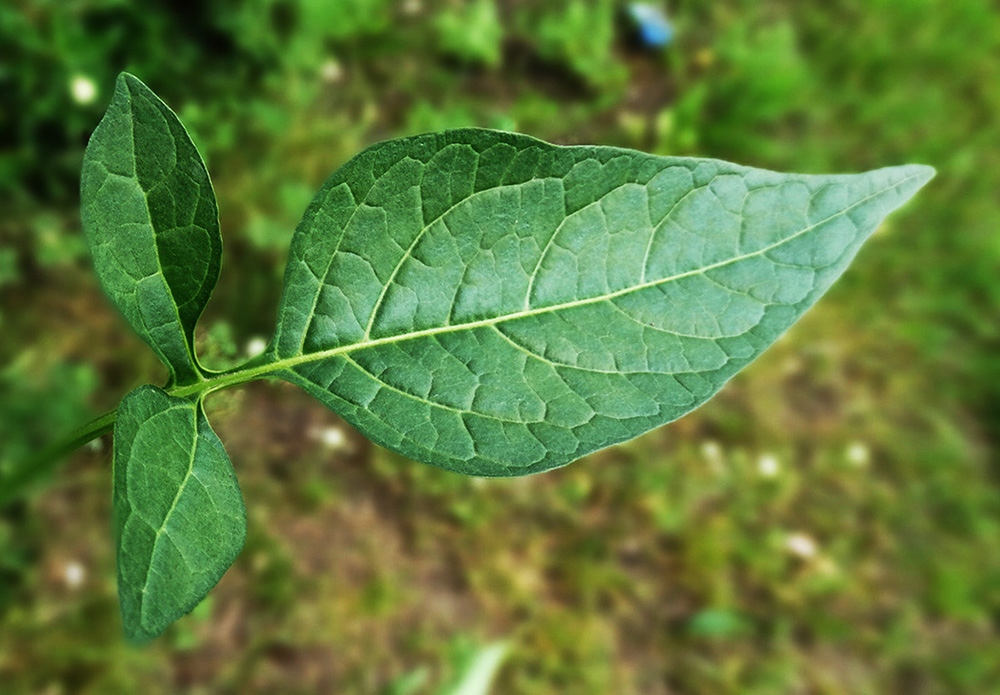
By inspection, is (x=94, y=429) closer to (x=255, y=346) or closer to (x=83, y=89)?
(x=255, y=346)

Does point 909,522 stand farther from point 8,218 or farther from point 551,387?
point 8,218

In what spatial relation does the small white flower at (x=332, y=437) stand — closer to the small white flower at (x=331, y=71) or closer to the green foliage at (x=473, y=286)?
the small white flower at (x=331, y=71)

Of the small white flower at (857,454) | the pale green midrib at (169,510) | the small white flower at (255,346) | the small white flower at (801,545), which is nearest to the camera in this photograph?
the pale green midrib at (169,510)

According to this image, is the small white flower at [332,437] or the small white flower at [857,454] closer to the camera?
the small white flower at [332,437]

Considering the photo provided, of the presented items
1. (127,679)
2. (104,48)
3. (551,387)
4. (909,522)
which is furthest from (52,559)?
(909,522)

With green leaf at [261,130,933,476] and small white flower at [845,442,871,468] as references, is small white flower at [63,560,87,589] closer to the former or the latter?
green leaf at [261,130,933,476]

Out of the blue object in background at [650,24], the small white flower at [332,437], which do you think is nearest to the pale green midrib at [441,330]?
the small white flower at [332,437]

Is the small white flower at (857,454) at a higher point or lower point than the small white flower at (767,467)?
higher
